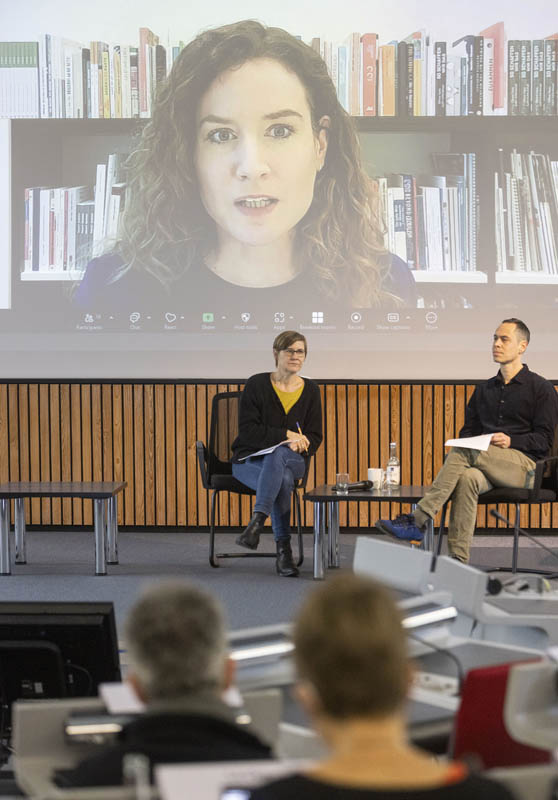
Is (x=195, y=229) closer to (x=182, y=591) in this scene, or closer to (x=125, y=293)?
(x=125, y=293)

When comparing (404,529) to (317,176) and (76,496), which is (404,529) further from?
(317,176)

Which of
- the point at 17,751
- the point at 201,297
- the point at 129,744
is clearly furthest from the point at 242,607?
the point at 129,744

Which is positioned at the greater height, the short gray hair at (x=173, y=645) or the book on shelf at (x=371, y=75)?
the book on shelf at (x=371, y=75)

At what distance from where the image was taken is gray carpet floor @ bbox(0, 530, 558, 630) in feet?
17.4

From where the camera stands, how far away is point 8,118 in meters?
7.48

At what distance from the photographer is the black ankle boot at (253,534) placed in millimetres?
5859

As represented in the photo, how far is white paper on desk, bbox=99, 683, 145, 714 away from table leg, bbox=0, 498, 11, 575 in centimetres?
414

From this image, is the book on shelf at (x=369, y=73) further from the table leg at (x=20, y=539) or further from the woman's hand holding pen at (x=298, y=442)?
the table leg at (x=20, y=539)

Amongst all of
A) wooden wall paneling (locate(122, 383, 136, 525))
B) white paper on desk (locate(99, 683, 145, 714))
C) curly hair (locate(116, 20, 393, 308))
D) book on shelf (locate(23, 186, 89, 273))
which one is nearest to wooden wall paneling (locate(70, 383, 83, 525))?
wooden wall paneling (locate(122, 383, 136, 525))

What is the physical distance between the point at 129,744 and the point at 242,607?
375 cm

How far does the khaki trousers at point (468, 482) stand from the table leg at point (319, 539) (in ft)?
1.77

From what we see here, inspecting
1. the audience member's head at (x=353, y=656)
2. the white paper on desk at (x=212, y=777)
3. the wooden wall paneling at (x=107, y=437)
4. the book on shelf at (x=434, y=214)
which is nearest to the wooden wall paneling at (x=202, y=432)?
the wooden wall paneling at (x=107, y=437)

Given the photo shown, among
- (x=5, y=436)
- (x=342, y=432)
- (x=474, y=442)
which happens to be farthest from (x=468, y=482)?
(x=5, y=436)

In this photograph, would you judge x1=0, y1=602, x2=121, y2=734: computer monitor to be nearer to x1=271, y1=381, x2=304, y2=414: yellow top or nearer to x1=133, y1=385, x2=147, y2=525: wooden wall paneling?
x1=271, y1=381, x2=304, y2=414: yellow top
